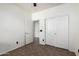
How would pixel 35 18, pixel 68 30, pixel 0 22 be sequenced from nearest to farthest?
1. pixel 0 22
2. pixel 68 30
3. pixel 35 18

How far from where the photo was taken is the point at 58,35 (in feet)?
13.8

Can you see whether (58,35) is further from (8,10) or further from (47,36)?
(8,10)

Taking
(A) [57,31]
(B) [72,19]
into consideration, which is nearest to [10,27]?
(A) [57,31]

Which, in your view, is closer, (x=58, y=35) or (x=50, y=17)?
(x=58, y=35)

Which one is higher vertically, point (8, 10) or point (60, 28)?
point (8, 10)

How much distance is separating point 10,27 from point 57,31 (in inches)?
102

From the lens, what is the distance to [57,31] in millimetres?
4250

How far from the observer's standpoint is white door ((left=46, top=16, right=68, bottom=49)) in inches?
153

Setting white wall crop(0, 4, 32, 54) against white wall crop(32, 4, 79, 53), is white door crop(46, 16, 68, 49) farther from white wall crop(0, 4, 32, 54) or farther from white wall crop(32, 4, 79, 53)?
white wall crop(0, 4, 32, 54)

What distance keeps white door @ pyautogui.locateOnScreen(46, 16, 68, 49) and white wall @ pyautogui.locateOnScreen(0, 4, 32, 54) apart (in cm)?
180

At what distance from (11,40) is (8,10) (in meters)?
1.52

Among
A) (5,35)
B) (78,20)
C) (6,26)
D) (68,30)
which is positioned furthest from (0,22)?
(78,20)

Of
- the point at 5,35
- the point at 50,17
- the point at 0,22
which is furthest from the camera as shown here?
the point at 50,17

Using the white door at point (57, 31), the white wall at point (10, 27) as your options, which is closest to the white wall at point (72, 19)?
the white door at point (57, 31)
